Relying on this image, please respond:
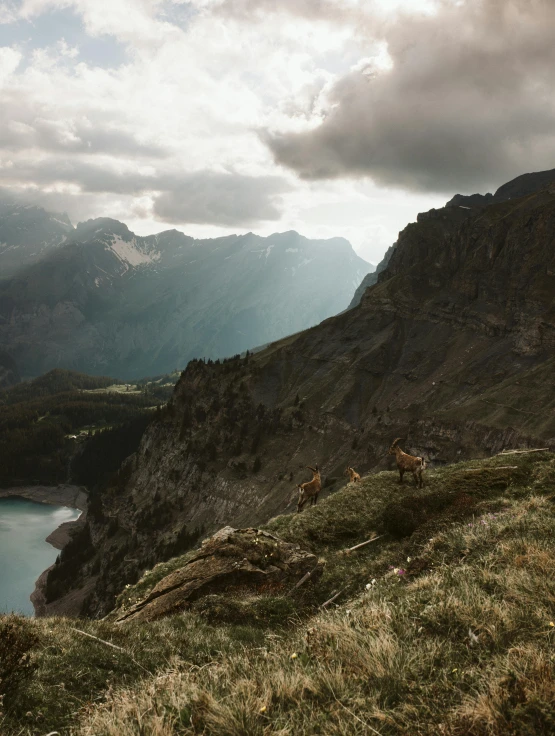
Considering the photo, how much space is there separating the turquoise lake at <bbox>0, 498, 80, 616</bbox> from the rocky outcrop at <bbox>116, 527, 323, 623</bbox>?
129 meters

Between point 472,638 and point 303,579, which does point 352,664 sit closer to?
point 472,638

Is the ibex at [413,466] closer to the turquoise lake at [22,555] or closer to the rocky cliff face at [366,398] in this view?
the rocky cliff face at [366,398]

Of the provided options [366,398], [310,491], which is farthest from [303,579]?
[366,398]

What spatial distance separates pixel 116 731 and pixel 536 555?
846cm

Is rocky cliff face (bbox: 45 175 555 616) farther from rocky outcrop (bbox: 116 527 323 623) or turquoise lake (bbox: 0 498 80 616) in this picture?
rocky outcrop (bbox: 116 527 323 623)

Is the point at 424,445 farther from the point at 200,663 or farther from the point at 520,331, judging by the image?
the point at 200,663

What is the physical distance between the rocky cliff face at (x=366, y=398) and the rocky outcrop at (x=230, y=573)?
261 ft

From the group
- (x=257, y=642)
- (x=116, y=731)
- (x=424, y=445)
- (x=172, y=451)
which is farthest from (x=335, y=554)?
(x=172, y=451)

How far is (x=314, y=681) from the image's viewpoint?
543 centimetres

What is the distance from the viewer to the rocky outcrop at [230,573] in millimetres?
12883

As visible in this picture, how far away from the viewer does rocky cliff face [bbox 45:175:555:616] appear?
333 feet

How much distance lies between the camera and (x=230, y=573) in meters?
13.4

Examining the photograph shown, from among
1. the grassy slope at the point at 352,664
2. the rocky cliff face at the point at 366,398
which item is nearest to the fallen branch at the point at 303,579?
the grassy slope at the point at 352,664

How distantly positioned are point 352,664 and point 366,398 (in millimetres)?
132787
